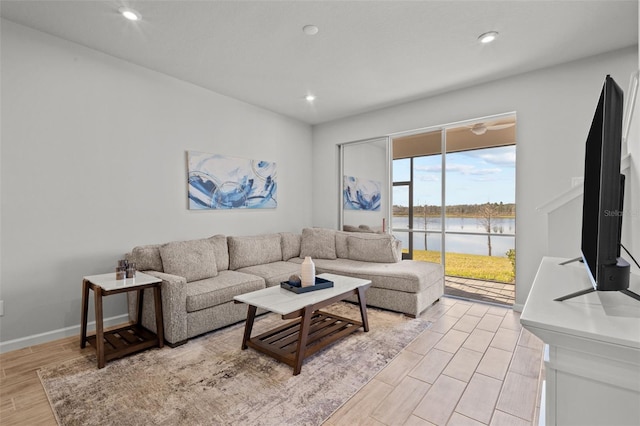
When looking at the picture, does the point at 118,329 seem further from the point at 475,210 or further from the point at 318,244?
the point at 475,210

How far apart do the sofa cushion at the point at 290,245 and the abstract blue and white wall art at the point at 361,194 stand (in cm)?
111

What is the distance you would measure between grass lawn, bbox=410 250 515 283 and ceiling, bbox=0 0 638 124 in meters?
2.73

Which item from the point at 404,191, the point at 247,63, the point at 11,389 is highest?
the point at 247,63

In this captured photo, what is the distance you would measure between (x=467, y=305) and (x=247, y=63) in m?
3.70

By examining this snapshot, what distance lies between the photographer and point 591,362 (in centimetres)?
72

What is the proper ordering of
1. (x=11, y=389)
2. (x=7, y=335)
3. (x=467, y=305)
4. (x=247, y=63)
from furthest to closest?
1. (x=467, y=305)
2. (x=247, y=63)
3. (x=7, y=335)
4. (x=11, y=389)

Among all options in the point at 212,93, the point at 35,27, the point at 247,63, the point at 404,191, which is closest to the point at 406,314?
the point at 404,191

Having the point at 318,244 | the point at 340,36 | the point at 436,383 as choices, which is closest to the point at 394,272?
the point at 318,244

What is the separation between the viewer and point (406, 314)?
3309 mm

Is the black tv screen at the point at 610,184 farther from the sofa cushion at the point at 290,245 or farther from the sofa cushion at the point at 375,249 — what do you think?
the sofa cushion at the point at 290,245

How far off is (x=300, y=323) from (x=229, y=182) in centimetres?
232

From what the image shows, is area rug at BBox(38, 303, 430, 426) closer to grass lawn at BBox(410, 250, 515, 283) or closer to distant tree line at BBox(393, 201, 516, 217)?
distant tree line at BBox(393, 201, 516, 217)

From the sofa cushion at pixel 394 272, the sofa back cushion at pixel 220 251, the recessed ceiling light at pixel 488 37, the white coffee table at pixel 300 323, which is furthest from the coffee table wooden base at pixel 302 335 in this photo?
the recessed ceiling light at pixel 488 37

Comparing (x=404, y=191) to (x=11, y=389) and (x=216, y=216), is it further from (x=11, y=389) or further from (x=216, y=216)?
(x=11, y=389)
